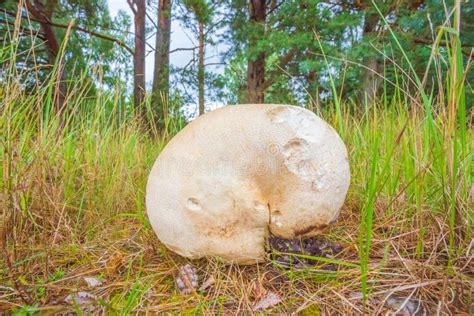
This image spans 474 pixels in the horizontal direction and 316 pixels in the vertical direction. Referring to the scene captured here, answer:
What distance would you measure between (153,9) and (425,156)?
6.02 metres

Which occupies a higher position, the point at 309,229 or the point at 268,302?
the point at 309,229

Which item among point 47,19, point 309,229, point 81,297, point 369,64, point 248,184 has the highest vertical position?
point 47,19

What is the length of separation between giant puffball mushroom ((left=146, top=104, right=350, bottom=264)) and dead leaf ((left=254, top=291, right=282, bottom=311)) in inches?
4.9

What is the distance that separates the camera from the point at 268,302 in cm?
81

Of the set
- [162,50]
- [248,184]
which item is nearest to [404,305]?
[248,184]

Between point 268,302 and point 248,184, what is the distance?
36 centimetres

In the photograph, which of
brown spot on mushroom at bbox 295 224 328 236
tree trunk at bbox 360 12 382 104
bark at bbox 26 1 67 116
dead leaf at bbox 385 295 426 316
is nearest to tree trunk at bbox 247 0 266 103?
tree trunk at bbox 360 12 382 104

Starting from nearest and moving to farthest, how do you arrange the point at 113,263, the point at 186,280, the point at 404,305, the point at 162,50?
the point at 404,305 < the point at 186,280 < the point at 113,263 < the point at 162,50

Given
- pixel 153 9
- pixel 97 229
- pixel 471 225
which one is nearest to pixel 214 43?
pixel 153 9

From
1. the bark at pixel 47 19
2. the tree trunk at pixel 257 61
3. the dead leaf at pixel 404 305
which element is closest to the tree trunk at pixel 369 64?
the tree trunk at pixel 257 61

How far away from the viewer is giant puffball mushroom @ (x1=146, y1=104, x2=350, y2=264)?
2.93 ft

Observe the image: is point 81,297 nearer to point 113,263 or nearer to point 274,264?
point 113,263

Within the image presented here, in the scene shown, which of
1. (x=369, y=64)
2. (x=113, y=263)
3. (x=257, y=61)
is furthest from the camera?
(x=257, y=61)

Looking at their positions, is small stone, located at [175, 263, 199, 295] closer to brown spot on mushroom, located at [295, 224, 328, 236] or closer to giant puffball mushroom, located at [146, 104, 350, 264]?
giant puffball mushroom, located at [146, 104, 350, 264]
